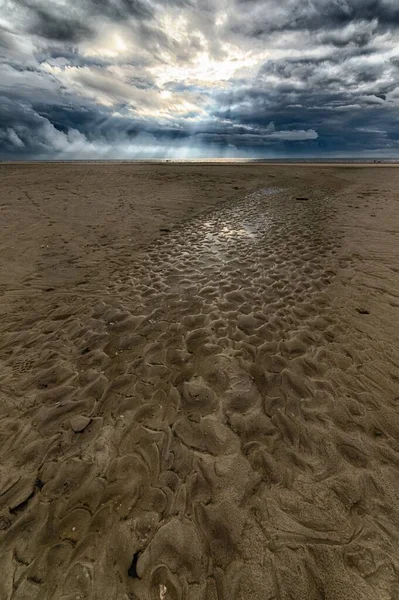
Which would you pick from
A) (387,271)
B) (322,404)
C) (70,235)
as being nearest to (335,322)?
(322,404)

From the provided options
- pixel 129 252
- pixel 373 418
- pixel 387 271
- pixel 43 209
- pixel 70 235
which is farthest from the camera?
pixel 43 209

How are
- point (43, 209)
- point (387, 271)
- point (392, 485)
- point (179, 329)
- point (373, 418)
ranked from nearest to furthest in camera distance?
point (392, 485), point (373, 418), point (179, 329), point (387, 271), point (43, 209)

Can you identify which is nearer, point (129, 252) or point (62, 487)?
point (62, 487)

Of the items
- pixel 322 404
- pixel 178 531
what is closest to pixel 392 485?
pixel 322 404

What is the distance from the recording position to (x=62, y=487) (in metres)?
3.51

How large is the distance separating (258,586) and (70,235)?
14.0 m

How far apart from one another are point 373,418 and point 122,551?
4.02 m

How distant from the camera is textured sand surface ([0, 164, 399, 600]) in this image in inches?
112

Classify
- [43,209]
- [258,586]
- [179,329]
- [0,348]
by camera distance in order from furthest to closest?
1. [43,209]
2. [179,329]
3. [0,348]
4. [258,586]

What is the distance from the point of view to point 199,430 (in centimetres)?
427

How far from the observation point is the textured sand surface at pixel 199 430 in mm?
2836

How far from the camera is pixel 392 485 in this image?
3479mm

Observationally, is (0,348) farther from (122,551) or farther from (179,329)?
(122,551)

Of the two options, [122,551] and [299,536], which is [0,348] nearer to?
[122,551]
